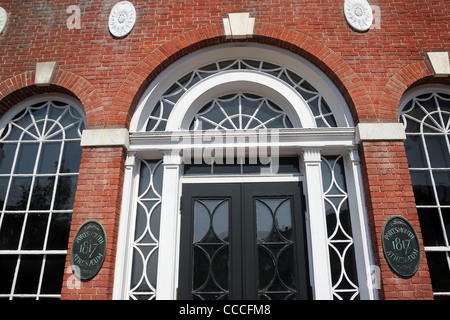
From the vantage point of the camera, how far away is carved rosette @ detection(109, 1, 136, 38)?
17.2 ft

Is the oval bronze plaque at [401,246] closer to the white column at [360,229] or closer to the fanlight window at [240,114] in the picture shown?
the white column at [360,229]

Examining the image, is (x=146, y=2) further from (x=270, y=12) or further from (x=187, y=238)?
(x=187, y=238)

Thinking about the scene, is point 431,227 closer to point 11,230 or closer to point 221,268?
point 221,268

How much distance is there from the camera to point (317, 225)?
14.4 ft

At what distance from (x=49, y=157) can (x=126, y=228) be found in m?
1.73

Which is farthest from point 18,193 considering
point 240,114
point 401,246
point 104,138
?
point 401,246

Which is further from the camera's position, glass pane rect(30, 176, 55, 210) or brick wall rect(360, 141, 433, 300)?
glass pane rect(30, 176, 55, 210)

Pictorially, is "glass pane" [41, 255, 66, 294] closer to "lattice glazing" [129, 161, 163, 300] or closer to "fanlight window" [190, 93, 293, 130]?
"lattice glazing" [129, 161, 163, 300]

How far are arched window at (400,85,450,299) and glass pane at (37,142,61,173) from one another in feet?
16.9

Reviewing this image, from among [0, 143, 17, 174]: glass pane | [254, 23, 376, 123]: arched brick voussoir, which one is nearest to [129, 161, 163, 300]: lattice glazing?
[0, 143, 17, 174]: glass pane

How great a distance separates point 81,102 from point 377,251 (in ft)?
14.8

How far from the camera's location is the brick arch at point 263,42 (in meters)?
4.76

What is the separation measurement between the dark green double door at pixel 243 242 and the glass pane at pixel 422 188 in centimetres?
159
